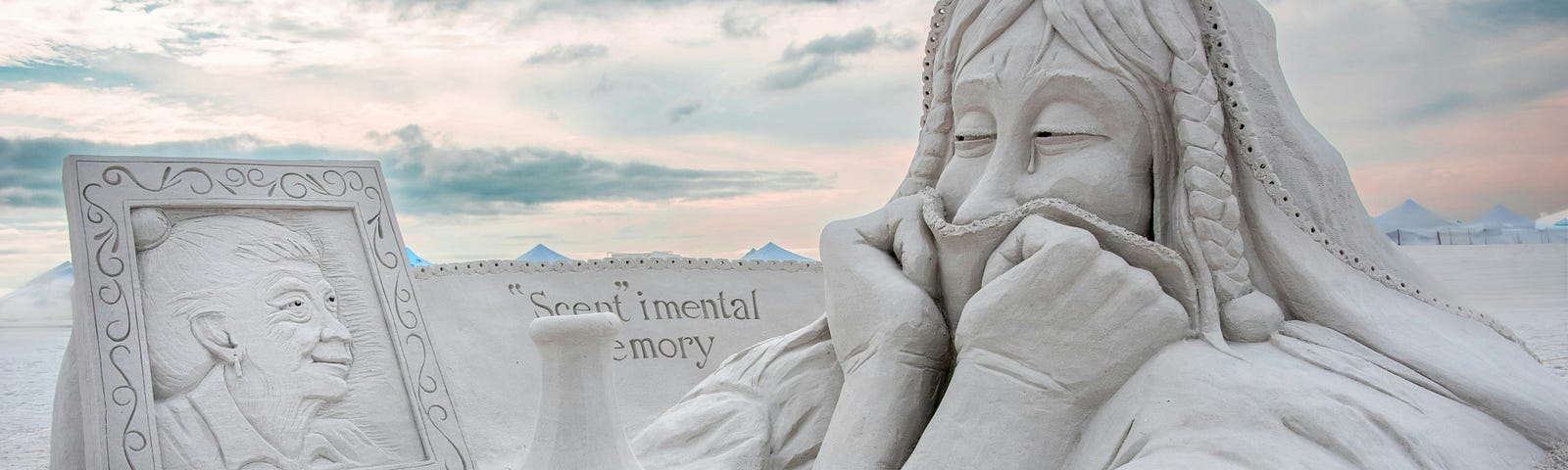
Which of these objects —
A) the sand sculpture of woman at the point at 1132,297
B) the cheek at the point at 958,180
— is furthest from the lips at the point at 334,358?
the cheek at the point at 958,180

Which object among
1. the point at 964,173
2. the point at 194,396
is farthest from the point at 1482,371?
the point at 194,396

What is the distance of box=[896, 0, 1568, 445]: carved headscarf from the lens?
262cm

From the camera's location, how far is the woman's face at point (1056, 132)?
2.71 meters

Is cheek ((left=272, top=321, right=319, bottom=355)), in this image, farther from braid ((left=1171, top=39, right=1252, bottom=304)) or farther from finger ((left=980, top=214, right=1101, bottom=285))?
braid ((left=1171, top=39, right=1252, bottom=304))

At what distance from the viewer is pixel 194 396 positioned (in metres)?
4.05

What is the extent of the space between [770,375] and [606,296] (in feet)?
14.7

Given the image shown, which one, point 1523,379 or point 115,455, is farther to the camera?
point 115,455

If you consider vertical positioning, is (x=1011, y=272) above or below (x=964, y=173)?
below

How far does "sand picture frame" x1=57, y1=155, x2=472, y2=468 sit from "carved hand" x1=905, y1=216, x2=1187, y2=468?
7.98ft

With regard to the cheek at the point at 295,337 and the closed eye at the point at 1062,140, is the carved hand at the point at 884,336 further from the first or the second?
the cheek at the point at 295,337

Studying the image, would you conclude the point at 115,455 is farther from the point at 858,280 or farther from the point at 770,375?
the point at 858,280

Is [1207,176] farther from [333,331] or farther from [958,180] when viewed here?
[333,331]

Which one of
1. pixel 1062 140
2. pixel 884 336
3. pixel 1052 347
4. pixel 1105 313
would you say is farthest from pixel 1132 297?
pixel 884 336

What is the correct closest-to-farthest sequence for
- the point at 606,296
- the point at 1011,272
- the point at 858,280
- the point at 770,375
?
the point at 1011,272 → the point at 858,280 → the point at 770,375 → the point at 606,296
